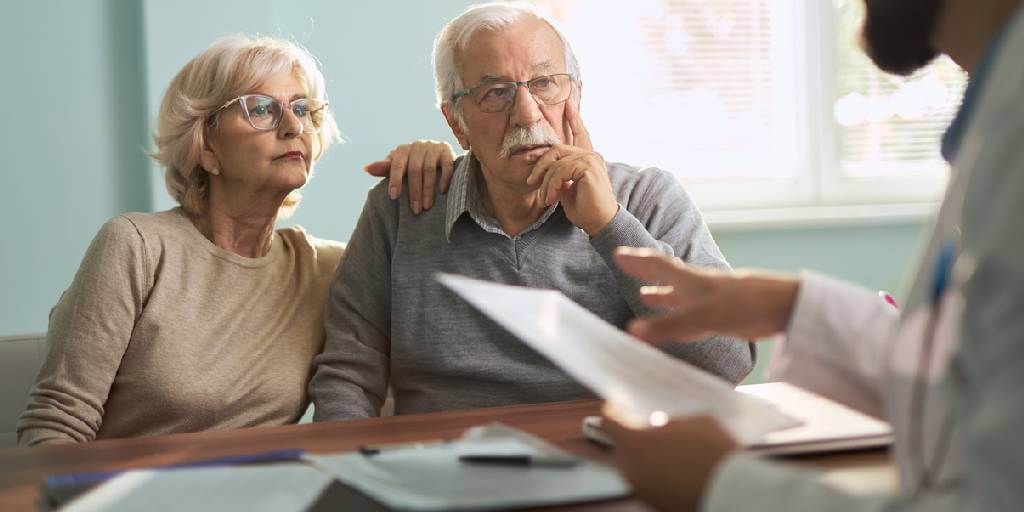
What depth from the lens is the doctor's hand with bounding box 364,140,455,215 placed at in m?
1.98

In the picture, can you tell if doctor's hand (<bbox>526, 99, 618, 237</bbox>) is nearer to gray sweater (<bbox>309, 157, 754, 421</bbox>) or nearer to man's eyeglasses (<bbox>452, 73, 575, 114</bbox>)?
gray sweater (<bbox>309, 157, 754, 421</bbox>)

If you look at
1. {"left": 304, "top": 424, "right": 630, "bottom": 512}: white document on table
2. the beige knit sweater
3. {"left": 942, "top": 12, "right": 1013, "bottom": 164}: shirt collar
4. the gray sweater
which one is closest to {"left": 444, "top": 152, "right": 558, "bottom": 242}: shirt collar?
the gray sweater

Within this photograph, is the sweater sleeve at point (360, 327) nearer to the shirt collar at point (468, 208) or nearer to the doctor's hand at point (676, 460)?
the shirt collar at point (468, 208)

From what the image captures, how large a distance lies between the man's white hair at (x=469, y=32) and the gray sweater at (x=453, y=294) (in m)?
0.18

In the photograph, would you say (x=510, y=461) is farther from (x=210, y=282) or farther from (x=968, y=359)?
(x=210, y=282)

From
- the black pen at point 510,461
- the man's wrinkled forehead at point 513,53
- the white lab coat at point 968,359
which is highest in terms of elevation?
the white lab coat at point 968,359

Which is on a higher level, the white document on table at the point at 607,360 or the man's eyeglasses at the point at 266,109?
the white document on table at the point at 607,360

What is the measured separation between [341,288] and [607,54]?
2011mm

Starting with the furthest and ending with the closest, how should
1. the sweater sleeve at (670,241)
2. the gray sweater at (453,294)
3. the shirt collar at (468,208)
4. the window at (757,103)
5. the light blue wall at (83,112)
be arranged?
the window at (757,103)
the light blue wall at (83,112)
the shirt collar at (468,208)
the gray sweater at (453,294)
the sweater sleeve at (670,241)

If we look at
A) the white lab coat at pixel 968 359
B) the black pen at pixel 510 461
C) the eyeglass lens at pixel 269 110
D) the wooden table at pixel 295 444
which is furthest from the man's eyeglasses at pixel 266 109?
the white lab coat at pixel 968 359

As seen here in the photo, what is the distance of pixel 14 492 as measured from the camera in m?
1.02

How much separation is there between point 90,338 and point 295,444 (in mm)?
776

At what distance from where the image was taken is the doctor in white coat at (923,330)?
573 mm

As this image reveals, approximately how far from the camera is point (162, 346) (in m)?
1.87
